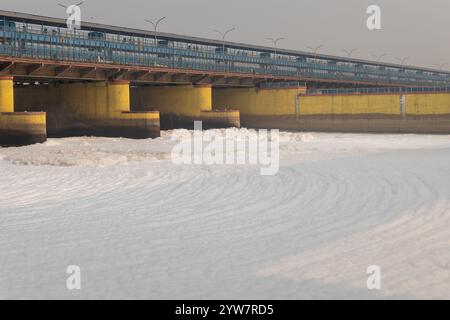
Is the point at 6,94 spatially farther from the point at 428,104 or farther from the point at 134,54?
the point at 428,104

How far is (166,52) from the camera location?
249 feet

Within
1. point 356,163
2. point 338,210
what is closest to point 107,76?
point 356,163

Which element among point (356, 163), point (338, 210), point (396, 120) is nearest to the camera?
point (338, 210)

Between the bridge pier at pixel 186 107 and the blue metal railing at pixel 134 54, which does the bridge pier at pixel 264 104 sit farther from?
the bridge pier at pixel 186 107

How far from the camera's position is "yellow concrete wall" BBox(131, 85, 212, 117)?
6344cm

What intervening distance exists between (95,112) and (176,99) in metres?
12.6

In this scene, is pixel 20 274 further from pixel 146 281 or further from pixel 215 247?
pixel 215 247

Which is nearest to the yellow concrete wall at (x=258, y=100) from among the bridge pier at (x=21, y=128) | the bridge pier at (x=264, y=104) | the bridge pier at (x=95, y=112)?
the bridge pier at (x=264, y=104)

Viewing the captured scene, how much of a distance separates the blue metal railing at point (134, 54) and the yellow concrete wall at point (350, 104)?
38.4ft

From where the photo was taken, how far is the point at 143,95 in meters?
68.6

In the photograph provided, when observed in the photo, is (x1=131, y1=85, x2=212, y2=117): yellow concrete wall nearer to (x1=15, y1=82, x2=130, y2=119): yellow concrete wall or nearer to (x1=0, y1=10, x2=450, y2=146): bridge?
(x1=0, y1=10, x2=450, y2=146): bridge

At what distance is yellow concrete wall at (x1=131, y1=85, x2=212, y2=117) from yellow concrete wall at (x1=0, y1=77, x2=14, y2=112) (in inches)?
861

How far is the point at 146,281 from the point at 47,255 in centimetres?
277

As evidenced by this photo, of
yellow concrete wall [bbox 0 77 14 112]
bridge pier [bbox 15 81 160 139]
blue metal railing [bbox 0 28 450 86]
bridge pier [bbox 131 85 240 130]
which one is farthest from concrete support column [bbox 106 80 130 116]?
yellow concrete wall [bbox 0 77 14 112]
